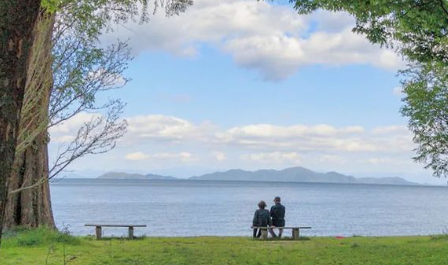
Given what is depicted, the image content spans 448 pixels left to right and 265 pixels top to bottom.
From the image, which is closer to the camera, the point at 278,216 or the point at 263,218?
the point at 263,218

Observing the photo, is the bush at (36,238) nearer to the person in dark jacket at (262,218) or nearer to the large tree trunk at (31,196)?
the large tree trunk at (31,196)

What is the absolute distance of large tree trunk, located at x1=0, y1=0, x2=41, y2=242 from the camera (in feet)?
9.84

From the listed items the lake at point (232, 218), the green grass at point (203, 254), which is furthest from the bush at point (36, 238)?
the lake at point (232, 218)

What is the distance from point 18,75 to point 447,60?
9514 millimetres

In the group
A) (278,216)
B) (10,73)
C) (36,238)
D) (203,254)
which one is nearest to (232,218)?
(278,216)

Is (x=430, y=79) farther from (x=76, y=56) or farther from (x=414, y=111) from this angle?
(x=76, y=56)

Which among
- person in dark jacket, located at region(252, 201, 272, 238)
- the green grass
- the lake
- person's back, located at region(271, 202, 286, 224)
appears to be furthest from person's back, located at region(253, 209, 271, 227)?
the lake

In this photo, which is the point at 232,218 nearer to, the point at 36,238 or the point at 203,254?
the point at 36,238

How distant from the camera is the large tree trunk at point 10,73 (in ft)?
9.84

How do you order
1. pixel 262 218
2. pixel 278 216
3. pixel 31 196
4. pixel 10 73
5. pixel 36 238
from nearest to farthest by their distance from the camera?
pixel 10 73 < pixel 36 238 < pixel 31 196 < pixel 262 218 < pixel 278 216

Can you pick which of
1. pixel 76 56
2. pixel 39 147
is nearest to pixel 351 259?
pixel 76 56

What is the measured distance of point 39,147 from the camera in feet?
51.5

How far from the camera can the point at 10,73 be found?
9.95 ft

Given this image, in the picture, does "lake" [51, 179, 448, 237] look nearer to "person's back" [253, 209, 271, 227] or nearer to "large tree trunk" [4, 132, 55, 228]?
"large tree trunk" [4, 132, 55, 228]
